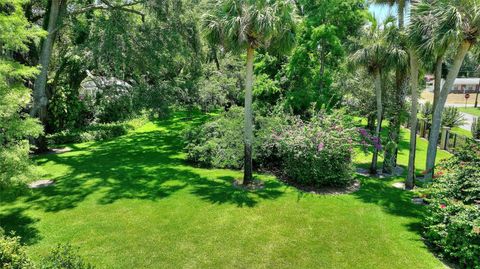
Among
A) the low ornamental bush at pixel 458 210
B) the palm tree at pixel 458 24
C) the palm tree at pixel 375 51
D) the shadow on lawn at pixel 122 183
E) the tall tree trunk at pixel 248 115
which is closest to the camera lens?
the low ornamental bush at pixel 458 210

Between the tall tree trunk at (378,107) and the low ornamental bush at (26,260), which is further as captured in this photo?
the tall tree trunk at (378,107)

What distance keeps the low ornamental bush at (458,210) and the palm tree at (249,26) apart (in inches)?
211

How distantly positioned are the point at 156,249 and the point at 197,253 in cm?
92

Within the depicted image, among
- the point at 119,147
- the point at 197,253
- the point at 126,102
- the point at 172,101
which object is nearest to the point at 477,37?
the point at 197,253

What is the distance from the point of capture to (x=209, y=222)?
8.56m

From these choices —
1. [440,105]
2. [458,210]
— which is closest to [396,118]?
[440,105]

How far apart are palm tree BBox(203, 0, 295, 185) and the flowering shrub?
1.96 m

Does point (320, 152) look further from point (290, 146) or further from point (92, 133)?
point (92, 133)

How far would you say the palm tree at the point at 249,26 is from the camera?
9.32 m

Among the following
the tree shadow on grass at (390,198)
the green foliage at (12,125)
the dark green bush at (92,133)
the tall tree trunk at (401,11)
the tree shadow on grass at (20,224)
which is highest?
the tall tree trunk at (401,11)

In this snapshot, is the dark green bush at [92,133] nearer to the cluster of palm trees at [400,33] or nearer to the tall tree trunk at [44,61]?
the tall tree trunk at [44,61]

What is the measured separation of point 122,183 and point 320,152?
22.6 feet

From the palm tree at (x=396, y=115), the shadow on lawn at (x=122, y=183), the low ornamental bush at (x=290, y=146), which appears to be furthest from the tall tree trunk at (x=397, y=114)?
the shadow on lawn at (x=122, y=183)

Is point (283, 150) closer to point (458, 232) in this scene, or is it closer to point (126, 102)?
point (458, 232)
